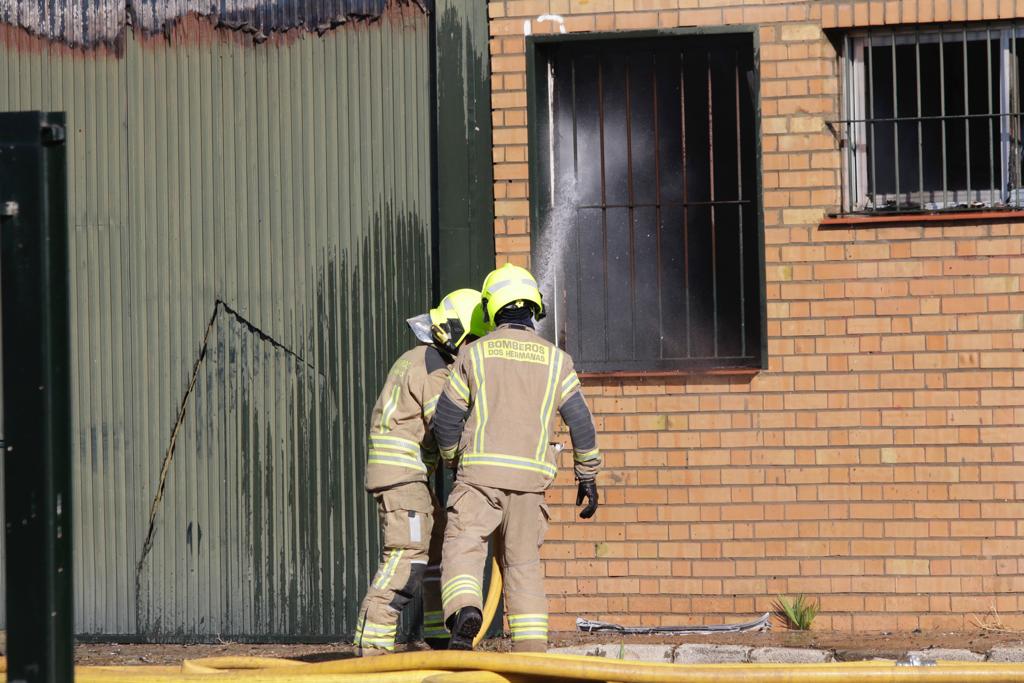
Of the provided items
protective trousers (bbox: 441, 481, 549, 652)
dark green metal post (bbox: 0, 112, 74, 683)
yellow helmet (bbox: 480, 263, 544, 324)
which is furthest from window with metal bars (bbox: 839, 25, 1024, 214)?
dark green metal post (bbox: 0, 112, 74, 683)

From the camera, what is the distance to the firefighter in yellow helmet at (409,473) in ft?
21.4

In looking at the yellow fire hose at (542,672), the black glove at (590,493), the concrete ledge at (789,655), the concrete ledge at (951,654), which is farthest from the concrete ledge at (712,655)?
the yellow fire hose at (542,672)

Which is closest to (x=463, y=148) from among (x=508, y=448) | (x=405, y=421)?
(x=405, y=421)

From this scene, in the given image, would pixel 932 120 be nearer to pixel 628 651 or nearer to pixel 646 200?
pixel 646 200

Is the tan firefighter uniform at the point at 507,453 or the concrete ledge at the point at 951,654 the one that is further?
the concrete ledge at the point at 951,654

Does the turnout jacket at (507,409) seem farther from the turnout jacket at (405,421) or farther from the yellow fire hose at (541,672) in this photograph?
the yellow fire hose at (541,672)

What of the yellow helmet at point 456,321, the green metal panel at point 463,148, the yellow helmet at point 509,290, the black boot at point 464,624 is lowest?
the black boot at point 464,624

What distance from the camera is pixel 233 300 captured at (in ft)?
25.8

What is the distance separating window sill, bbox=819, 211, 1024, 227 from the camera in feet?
23.7

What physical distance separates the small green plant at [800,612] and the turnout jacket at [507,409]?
1.73 metres

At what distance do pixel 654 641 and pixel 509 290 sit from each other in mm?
2066

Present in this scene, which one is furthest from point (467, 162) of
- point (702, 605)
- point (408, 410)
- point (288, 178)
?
point (702, 605)

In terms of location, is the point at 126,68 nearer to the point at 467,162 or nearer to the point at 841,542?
the point at 467,162

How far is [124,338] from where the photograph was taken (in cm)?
793
